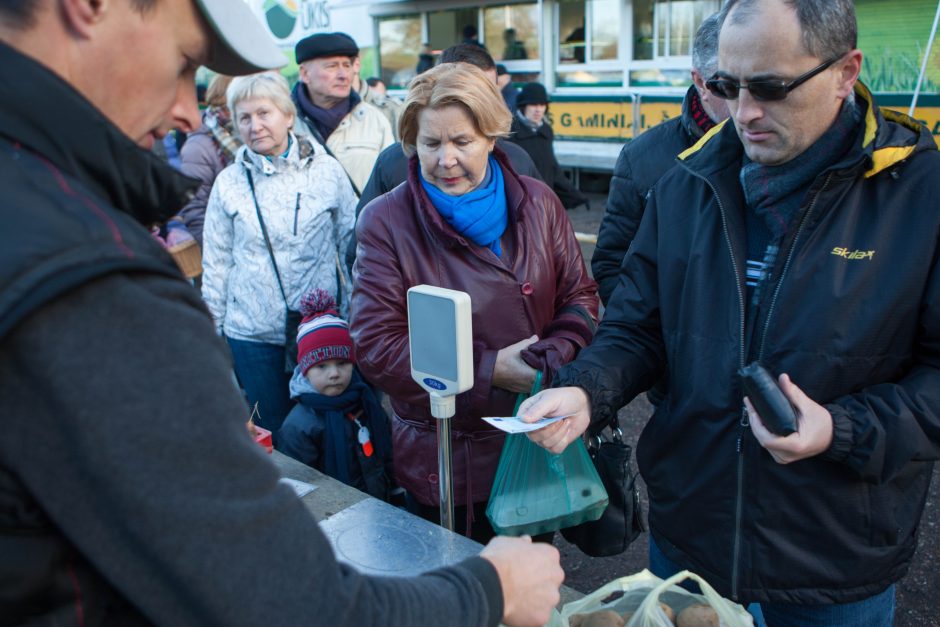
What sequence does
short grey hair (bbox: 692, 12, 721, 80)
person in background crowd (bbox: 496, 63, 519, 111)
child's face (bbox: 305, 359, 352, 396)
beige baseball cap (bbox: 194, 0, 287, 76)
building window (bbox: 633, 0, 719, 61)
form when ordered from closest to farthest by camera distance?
beige baseball cap (bbox: 194, 0, 287, 76)
short grey hair (bbox: 692, 12, 721, 80)
child's face (bbox: 305, 359, 352, 396)
person in background crowd (bbox: 496, 63, 519, 111)
building window (bbox: 633, 0, 719, 61)

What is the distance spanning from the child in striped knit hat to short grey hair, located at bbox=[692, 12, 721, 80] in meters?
1.70

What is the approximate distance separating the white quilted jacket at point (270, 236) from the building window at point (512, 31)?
31.8 feet

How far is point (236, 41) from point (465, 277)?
1436mm

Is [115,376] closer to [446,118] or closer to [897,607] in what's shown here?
[446,118]

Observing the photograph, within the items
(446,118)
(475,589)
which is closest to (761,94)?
(446,118)

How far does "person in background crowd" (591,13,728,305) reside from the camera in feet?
8.95

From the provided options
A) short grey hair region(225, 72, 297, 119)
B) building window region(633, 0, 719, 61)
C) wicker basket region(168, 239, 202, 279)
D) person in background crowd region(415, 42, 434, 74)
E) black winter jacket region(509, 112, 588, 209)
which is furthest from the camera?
building window region(633, 0, 719, 61)

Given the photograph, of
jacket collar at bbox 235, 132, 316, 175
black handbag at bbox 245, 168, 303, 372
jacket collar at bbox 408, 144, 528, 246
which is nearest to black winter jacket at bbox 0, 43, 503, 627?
jacket collar at bbox 408, 144, 528, 246

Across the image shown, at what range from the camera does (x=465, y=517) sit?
251 centimetres

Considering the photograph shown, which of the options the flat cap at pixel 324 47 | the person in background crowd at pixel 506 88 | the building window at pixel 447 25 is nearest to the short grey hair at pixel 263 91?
the flat cap at pixel 324 47

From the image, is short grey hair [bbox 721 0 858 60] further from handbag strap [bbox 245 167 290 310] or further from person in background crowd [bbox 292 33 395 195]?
person in background crowd [bbox 292 33 395 195]

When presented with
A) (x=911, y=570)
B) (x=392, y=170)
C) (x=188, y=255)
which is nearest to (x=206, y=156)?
(x=188, y=255)

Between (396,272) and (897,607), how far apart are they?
221 cm

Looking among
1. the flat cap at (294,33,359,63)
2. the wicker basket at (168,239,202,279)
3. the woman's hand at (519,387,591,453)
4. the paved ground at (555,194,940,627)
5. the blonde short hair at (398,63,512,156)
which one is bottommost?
the paved ground at (555,194,940,627)
